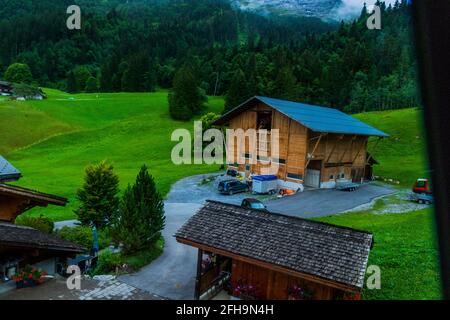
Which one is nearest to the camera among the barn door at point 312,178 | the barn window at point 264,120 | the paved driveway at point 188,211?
the paved driveway at point 188,211

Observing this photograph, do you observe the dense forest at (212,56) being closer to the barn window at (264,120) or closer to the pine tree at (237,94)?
the pine tree at (237,94)

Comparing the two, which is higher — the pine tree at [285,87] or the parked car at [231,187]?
the pine tree at [285,87]

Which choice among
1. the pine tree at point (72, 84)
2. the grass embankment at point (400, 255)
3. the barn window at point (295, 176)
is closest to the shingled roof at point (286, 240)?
the grass embankment at point (400, 255)

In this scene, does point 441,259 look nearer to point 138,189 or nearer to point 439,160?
point 439,160

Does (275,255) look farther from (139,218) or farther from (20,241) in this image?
(139,218)
